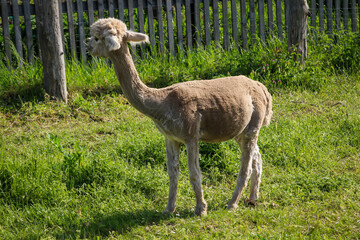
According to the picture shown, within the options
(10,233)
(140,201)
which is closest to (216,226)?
(140,201)

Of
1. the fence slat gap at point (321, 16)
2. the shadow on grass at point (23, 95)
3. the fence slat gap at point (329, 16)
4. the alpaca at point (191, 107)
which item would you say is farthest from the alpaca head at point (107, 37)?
the fence slat gap at point (329, 16)

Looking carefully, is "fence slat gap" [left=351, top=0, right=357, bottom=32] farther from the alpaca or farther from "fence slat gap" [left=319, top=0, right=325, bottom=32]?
the alpaca

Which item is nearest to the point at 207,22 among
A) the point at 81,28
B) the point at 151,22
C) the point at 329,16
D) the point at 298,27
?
the point at 151,22

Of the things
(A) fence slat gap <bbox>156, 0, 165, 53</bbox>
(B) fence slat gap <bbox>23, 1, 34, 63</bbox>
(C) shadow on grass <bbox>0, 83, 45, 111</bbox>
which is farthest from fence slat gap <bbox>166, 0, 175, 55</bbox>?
(C) shadow on grass <bbox>0, 83, 45, 111</bbox>

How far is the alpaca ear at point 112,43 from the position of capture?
14.2 feet

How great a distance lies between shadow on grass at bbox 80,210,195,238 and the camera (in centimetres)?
480

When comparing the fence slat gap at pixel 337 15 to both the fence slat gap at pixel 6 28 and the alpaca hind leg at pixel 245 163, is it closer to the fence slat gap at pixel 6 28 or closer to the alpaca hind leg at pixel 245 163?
the alpaca hind leg at pixel 245 163

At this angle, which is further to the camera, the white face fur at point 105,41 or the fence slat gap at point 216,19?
the fence slat gap at point 216,19

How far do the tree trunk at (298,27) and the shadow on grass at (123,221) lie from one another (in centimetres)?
486

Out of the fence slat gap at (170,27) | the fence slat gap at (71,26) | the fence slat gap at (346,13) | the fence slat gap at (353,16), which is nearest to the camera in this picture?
the fence slat gap at (71,26)

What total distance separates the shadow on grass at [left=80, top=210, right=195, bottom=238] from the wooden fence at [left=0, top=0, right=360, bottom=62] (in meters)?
4.42

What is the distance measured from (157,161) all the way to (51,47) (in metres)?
2.84

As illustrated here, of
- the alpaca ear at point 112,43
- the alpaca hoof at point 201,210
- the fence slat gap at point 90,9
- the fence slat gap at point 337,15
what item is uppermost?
the fence slat gap at point 90,9

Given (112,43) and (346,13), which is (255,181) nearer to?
(112,43)
